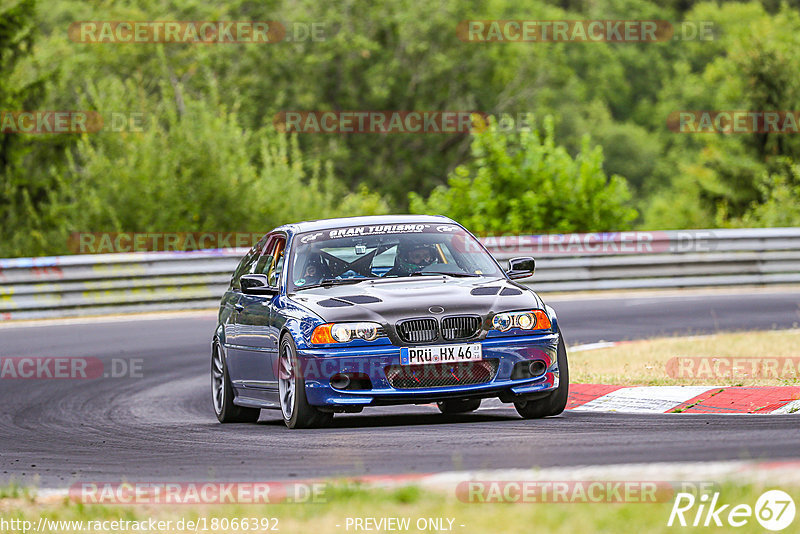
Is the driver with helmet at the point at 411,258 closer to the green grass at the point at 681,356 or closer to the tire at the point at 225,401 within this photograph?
the tire at the point at 225,401

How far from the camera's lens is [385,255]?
10.4 metres

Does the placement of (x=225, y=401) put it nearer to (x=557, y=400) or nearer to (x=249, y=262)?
(x=249, y=262)

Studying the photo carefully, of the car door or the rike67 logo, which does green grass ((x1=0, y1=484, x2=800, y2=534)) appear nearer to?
the rike67 logo

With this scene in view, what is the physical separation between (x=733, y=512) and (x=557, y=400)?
423 cm

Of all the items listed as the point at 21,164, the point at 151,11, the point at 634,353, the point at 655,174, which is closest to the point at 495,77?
the point at 151,11

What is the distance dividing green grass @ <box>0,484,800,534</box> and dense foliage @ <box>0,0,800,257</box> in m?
21.5

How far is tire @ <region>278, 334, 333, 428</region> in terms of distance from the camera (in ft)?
30.6

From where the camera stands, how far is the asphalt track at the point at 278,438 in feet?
23.6

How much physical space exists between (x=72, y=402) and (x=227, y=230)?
15.8 meters

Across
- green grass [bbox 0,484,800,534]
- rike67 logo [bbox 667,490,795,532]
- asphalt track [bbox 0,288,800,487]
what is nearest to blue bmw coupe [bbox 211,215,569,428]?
asphalt track [bbox 0,288,800,487]

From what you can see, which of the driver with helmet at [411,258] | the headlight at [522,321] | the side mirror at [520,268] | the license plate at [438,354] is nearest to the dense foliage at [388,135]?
the side mirror at [520,268]

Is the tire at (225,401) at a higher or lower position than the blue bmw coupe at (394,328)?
lower

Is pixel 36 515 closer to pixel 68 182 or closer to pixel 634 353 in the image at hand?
pixel 634 353

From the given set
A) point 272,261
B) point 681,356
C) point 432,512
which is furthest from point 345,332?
point 681,356
